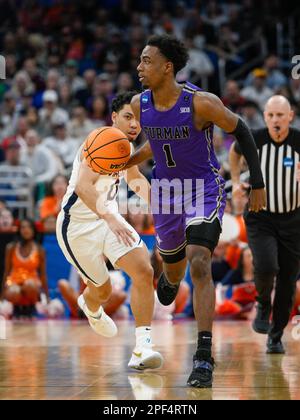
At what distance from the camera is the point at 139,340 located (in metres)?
6.41

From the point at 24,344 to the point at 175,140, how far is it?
334 cm

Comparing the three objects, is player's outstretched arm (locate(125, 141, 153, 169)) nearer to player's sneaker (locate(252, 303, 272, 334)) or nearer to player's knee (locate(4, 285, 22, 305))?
player's sneaker (locate(252, 303, 272, 334))

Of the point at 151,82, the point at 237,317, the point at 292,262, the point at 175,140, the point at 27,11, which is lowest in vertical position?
the point at 237,317

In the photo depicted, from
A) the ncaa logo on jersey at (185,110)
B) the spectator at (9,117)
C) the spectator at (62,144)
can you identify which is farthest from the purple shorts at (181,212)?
the spectator at (9,117)

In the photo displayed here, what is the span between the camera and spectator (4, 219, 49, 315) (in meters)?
11.7

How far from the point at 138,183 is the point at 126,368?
60.2 inches

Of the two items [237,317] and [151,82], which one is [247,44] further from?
[151,82]

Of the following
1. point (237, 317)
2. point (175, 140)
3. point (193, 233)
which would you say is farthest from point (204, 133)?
point (237, 317)

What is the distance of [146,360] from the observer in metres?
6.31

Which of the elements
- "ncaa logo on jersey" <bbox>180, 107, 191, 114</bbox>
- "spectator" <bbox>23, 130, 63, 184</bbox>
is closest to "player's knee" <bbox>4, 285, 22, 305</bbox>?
"spectator" <bbox>23, 130, 63, 184</bbox>

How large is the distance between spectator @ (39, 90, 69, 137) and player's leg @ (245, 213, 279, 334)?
28.1ft

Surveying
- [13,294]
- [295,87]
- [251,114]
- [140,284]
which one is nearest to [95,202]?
[140,284]

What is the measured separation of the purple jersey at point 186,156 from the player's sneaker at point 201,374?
98 cm

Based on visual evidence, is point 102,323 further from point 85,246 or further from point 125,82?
point 125,82
